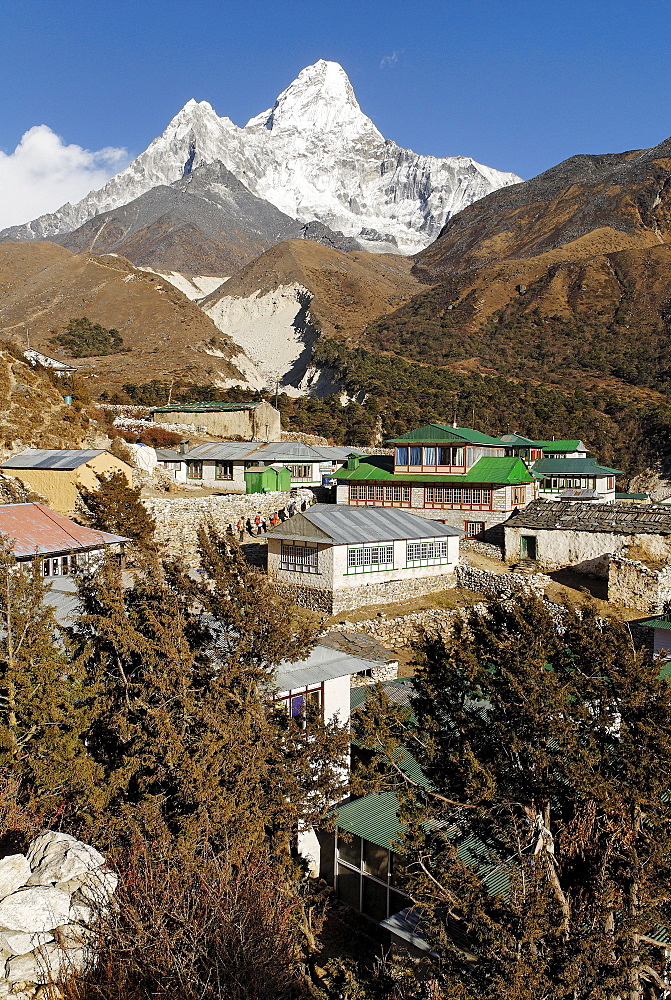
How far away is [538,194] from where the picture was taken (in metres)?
156

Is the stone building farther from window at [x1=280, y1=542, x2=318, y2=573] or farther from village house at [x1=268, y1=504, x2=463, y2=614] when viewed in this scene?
window at [x1=280, y1=542, x2=318, y2=573]

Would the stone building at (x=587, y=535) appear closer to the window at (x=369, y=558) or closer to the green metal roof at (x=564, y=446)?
the window at (x=369, y=558)

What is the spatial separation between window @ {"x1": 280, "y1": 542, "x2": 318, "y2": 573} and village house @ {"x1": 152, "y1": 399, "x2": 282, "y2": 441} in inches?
1098

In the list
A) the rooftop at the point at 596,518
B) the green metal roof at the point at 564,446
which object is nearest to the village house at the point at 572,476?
the green metal roof at the point at 564,446

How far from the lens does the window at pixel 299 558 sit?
2406 centimetres

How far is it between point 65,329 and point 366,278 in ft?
222

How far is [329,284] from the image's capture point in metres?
122

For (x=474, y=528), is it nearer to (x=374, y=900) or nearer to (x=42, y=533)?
(x=42, y=533)

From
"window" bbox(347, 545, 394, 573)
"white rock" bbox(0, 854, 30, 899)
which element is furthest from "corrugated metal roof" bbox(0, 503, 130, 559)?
"white rock" bbox(0, 854, 30, 899)

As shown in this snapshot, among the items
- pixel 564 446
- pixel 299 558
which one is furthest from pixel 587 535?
pixel 564 446

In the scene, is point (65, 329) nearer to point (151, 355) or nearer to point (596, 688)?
point (151, 355)

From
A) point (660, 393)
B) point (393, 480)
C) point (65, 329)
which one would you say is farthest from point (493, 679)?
point (65, 329)

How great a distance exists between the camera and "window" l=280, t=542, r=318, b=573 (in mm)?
24062

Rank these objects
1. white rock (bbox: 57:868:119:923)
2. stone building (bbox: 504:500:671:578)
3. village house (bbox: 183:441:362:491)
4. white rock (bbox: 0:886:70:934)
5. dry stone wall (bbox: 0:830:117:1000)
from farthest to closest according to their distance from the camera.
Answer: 1. village house (bbox: 183:441:362:491)
2. stone building (bbox: 504:500:671:578)
3. white rock (bbox: 57:868:119:923)
4. white rock (bbox: 0:886:70:934)
5. dry stone wall (bbox: 0:830:117:1000)
